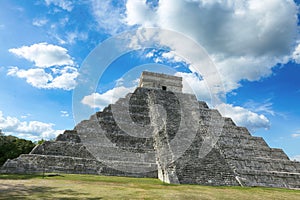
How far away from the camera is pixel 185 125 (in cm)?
1811

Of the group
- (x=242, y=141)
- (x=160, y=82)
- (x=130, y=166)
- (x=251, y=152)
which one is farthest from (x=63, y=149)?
(x=160, y=82)

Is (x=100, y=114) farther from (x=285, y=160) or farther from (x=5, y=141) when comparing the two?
(x=285, y=160)

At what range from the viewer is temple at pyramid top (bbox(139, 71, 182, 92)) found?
25.2 m

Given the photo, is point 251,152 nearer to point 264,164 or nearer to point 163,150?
point 264,164

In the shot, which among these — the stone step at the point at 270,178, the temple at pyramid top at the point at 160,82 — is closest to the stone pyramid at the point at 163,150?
the stone step at the point at 270,178

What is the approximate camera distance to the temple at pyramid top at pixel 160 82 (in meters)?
25.2

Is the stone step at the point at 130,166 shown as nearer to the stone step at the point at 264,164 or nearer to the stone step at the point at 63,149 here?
the stone step at the point at 63,149

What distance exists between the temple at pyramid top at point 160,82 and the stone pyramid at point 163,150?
383 centimetres

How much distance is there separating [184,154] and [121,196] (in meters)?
7.77

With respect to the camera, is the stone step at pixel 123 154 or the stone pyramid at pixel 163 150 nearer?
the stone pyramid at pixel 163 150

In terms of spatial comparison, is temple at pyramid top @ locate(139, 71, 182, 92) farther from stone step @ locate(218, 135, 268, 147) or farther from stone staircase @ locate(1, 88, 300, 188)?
stone step @ locate(218, 135, 268, 147)

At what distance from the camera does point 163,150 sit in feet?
48.3

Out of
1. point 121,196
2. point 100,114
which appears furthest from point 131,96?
point 121,196


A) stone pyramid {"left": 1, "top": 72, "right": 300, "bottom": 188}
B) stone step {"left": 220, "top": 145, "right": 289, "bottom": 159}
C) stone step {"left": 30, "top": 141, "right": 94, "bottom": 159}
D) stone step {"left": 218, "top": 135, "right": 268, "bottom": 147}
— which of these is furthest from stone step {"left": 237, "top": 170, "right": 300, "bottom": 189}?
stone step {"left": 30, "top": 141, "right": 94, "bottom": 159}
